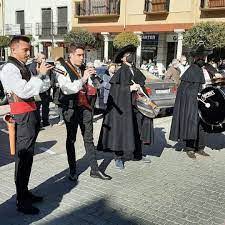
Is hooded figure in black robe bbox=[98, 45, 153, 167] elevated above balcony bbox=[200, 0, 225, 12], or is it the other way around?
balcony bbox=[200, 0, 225, 12]

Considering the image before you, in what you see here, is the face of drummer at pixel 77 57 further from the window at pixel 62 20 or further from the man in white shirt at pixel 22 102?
the window at pixel 62 20

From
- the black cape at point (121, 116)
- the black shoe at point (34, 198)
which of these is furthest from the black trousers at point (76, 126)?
the black shoe at point (34, 198)

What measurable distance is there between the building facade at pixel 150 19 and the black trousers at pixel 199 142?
19571mm

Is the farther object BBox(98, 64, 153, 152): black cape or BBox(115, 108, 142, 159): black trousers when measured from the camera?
BBox(115, 108, 142, 159): black trousers

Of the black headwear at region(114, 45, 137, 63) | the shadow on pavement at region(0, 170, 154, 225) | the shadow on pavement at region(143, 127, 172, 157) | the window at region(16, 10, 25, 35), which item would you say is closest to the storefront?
the window at region(16, 10, 25, 35)

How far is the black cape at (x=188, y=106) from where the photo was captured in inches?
255

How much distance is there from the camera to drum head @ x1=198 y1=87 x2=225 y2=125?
6.22 meters

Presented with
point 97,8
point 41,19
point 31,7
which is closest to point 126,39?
point 97,8

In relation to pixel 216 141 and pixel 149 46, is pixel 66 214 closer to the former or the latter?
pixel 216 141

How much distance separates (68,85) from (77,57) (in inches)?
19.1

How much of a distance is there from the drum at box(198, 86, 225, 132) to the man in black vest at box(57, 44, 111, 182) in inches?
81.0

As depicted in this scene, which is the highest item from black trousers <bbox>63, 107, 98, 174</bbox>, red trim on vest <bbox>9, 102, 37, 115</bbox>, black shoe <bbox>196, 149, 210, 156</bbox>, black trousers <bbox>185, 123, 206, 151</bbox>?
red trim on vest <bbox>9, 102, 37, 115</bbox>

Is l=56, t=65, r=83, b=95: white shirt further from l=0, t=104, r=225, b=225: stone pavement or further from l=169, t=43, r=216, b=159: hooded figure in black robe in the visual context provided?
l=169, t=43, r=216, b=159: hooded figure in black robe

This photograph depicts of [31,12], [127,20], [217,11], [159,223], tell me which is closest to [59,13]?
[31,12]
